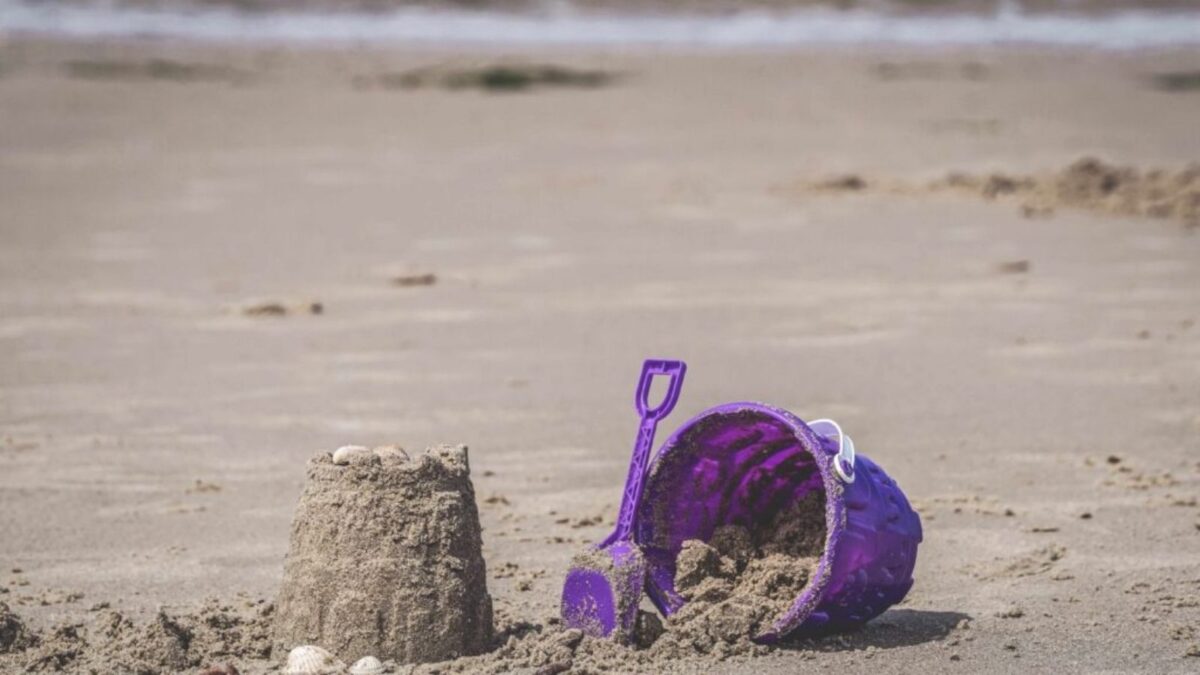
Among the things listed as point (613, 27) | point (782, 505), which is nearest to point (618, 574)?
point (782, 505)

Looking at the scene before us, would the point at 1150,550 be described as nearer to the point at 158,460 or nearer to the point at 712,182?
the point at 158,460

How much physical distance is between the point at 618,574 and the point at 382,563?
1.73ft

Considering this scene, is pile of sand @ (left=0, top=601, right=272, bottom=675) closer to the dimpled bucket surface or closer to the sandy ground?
the sandy ground

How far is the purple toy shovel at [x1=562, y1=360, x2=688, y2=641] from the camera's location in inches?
156

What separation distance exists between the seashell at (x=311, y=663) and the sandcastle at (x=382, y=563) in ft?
0.13

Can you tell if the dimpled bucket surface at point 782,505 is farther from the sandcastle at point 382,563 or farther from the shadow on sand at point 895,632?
the sandcastle at point 382,563

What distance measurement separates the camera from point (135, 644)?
4000 millimetres

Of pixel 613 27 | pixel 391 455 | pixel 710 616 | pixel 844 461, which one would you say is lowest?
pixel 710 616

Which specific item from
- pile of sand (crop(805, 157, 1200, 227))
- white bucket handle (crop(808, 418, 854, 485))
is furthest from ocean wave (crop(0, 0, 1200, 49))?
white bucket handle (crop(808, 418, 854, 485))

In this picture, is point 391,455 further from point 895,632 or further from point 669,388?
point 895,632

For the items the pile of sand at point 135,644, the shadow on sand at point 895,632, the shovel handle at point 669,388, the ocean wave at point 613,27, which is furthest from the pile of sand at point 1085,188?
the ocean wave at point 613,27

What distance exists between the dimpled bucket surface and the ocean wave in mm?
13719

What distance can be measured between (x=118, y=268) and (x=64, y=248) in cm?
64

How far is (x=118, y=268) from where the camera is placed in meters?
8.88
